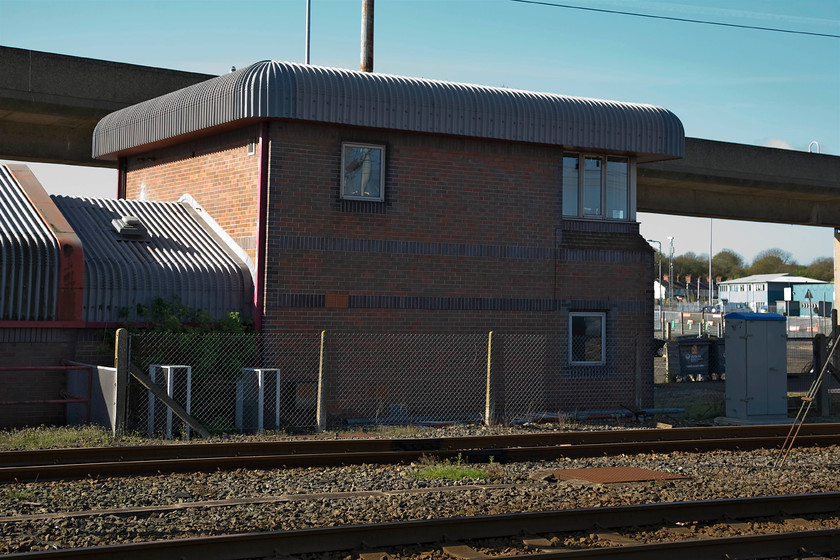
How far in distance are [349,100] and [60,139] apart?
1320 cm

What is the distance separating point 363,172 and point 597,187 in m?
5.31

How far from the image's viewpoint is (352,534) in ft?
25.6

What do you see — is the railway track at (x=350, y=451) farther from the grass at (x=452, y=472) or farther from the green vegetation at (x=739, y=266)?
the green vegetation at (x=739, y=266)

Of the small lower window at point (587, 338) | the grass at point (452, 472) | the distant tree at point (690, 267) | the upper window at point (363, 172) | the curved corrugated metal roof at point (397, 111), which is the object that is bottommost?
A: the grass at point (452, 472)

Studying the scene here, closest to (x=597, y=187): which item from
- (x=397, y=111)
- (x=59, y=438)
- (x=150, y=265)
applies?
(x=397, y=111)

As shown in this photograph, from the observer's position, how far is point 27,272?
14922 mm

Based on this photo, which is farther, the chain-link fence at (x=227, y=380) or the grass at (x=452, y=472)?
the chain-link fence at (x=227, y=380)


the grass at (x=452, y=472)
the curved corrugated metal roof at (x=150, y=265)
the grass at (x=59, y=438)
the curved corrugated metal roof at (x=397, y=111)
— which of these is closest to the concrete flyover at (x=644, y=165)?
the curved corrugated metal roof at (x=397, y=111)

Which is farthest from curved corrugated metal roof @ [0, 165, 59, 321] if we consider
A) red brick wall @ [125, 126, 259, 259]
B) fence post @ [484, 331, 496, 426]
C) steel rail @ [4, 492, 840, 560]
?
steel rail @ [4, 492, 840, 560]

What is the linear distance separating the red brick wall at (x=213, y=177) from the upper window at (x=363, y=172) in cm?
161

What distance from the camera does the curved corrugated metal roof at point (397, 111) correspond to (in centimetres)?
1645

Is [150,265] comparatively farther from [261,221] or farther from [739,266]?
[739,266]

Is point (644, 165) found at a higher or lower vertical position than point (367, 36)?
lower

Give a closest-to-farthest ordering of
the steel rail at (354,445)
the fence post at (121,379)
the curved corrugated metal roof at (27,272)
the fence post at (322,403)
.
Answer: the steel rail at (354,445), the fence post at (121,379), the curved corrugated metal roof at (27,272), the fence post at (322,403)
